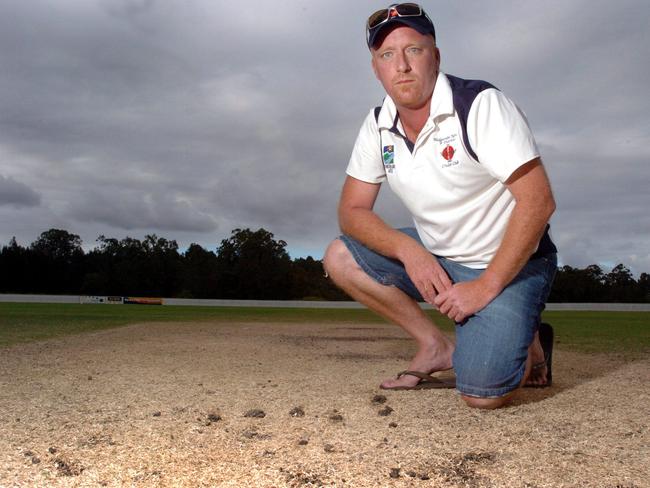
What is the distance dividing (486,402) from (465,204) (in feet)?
3.47

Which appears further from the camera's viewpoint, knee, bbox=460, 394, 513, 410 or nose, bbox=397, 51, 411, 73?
nose, bbox=397, 51, 411, 73

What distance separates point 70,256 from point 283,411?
67.4 metres

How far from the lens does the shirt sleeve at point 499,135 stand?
311 cm

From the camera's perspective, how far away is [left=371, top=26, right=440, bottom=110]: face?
3.45 meters

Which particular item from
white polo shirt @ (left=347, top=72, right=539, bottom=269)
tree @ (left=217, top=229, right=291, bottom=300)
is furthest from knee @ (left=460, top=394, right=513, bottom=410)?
tree @ (left=217, top=229, right=291, bottom=300)

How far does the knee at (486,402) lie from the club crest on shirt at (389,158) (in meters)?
1.36

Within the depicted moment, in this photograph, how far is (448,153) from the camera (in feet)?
11.1

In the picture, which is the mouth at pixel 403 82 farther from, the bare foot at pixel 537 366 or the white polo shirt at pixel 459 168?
the bare foot at pixel 537 366

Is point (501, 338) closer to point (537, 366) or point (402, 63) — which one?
point (537, 366)

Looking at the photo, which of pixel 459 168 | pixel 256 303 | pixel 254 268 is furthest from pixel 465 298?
pixel 254 268

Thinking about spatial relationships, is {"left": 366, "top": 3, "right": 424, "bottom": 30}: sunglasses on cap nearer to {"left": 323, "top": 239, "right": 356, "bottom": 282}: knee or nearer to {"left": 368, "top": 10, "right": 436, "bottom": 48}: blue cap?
{"left": 368, "top": 10, "right": 436, "bottom": 48}: blue cap

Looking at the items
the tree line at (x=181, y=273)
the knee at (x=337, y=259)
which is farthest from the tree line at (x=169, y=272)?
the knee at (x=337, y=259)

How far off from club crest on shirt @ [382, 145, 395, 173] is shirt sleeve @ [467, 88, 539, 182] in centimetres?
57

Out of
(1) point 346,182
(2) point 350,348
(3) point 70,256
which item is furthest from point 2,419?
(3) point 70,256
